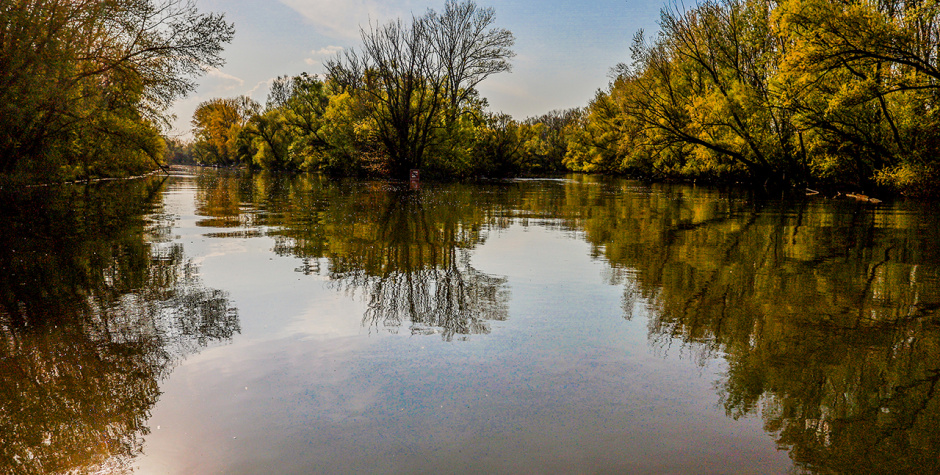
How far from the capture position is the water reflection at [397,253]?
721 cm

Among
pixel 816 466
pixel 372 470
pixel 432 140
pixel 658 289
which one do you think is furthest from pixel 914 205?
pixel 432 140

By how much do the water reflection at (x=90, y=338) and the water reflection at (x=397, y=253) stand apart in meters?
1.90

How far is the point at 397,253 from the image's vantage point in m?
11.5

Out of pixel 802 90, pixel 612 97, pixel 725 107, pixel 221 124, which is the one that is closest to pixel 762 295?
pixel 802 90

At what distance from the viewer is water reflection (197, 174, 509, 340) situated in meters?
7.21

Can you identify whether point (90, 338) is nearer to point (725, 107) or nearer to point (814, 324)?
point (814, 324)

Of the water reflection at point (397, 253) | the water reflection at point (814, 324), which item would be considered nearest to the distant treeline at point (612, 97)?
the water reflection at point (397, 253)

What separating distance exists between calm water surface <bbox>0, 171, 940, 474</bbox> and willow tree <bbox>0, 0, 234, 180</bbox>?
11.2 metres

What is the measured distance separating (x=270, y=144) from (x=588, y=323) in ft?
263

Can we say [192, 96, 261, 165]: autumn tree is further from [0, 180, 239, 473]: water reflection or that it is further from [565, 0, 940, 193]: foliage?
[0, 180, 239, 473]: water reflection

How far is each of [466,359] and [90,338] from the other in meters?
3.72

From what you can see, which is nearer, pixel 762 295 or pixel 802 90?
pixel 762 295

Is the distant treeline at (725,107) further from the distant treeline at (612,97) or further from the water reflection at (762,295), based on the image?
the water reflection at (762,295)

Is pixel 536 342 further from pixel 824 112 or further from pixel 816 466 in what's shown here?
pixel 824 112
